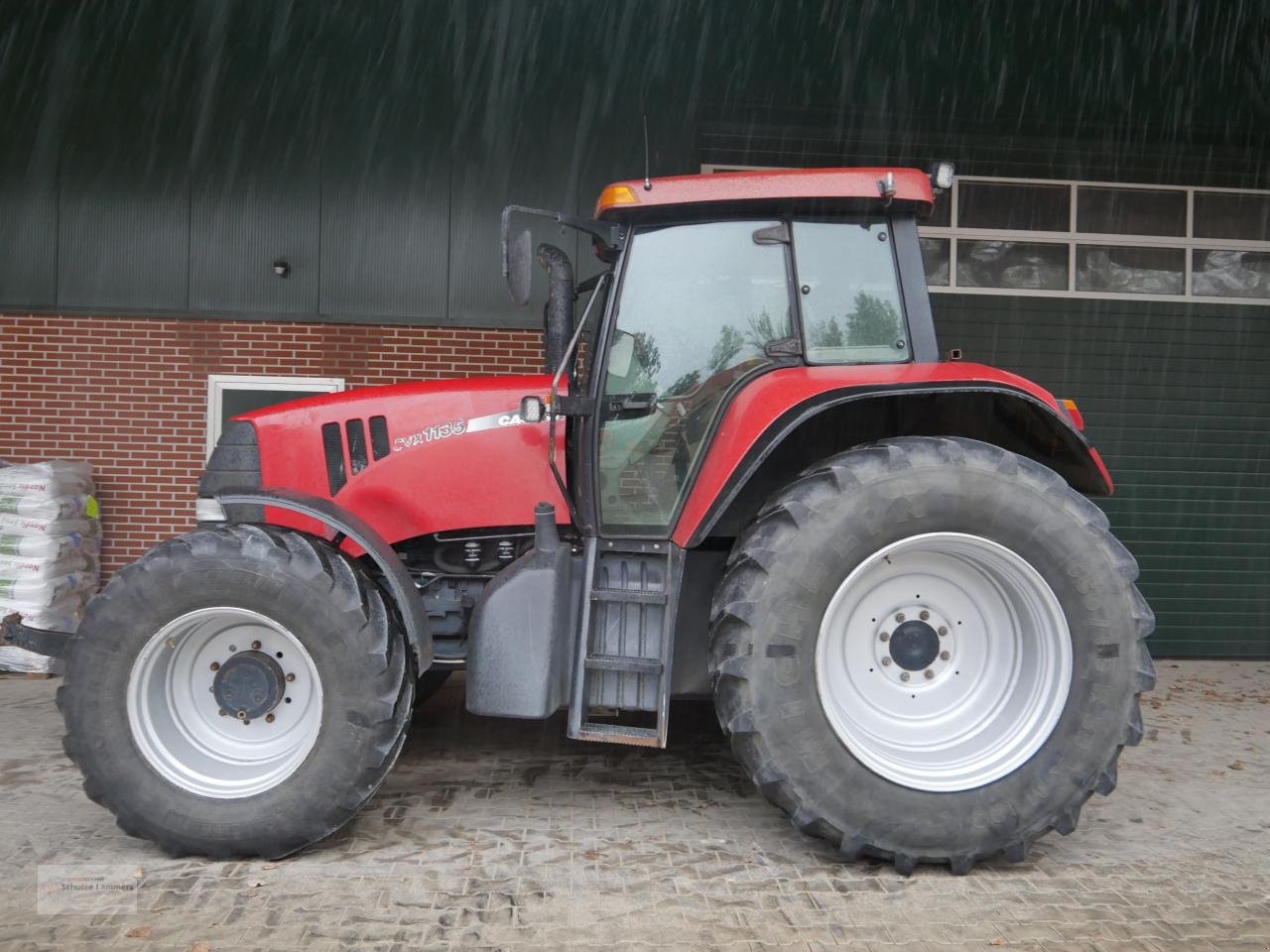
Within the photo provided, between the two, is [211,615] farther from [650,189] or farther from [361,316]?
[361,316]

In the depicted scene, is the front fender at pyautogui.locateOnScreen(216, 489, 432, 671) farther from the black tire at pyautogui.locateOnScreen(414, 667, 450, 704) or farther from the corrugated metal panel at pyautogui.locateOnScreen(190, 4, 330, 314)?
the corrugated metal panel at pyautogui.locateOnScreen(190, 4, 330, 314)

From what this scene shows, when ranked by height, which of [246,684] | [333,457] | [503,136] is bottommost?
[246,684]

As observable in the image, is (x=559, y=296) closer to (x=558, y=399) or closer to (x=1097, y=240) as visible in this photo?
(x=558, y=399)

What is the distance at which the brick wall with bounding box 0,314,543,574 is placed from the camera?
7.02 m

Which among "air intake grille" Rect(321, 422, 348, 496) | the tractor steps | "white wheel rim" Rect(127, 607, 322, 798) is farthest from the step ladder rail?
"air intake grille" Rect(321, 422, 348, 496)

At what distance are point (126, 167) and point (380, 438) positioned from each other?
4.87 m

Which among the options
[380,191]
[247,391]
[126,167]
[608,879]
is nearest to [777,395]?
[608,879]

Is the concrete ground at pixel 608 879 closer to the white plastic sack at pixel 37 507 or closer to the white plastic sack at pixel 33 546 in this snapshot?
the white plastic sack at pixel 33 546

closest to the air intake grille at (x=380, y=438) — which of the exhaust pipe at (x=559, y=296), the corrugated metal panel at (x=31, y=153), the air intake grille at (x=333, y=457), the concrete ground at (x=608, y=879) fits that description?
the air intake grille at (x=333, y=457)

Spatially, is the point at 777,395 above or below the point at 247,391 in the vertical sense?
above

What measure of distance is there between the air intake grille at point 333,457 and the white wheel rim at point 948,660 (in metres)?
1.97

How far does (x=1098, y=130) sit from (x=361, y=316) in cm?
599

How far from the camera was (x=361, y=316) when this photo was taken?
712 centimetres

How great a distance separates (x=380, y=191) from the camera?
714 centimetres
